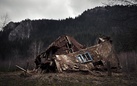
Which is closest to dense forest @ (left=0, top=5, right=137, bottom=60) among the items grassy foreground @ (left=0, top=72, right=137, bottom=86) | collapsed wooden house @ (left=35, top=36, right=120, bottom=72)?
grassy foreground @ (left=0, top=72, right=137, bottom=86)

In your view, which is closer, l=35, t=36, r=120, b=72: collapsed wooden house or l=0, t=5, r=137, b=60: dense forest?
l=35, t=36, r=120, b=72: collapsed wooden house

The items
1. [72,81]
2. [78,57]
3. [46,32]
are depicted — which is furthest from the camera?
[46,32]

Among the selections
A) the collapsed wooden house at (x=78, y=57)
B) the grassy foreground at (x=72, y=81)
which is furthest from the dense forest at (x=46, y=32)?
the collapsed wooden house at (x=78, y=57)

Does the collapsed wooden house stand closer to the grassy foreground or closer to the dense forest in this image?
the grassy foreground

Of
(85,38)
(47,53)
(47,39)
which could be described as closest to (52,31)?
(47,39)

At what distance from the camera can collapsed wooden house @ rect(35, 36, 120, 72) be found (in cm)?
1405

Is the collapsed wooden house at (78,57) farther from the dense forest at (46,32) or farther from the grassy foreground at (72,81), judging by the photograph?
the dense forest at (46,32)

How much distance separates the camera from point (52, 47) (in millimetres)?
17906

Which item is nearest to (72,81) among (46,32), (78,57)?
(78,57)

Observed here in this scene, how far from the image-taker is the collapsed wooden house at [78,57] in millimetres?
14055

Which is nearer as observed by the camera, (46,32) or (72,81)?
(72,81)

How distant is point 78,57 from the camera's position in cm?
1520

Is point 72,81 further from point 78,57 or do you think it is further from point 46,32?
point 46,32

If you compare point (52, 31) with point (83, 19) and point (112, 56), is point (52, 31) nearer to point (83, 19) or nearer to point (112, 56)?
point (83, 19)
